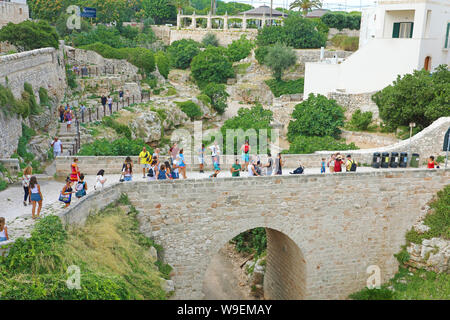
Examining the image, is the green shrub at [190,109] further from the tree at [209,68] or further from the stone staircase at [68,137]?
the stone staircase at [68,137]

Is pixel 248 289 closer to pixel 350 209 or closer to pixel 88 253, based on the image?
pixel 350 209

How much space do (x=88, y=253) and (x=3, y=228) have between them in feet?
5.59

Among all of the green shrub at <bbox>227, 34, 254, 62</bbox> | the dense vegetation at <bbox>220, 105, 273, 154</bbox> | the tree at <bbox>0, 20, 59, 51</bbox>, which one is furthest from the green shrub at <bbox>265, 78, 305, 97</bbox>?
the tree at <bbox>0, 20, 59, 51</bbox>

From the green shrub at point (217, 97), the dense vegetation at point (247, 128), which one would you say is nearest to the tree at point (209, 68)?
the green shrub at point (217, 97)

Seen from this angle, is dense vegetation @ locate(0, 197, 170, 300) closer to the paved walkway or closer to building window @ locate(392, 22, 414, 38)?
the paved walkway

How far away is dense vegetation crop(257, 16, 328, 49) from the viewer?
42.5 metres

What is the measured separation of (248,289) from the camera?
17094 millimetres

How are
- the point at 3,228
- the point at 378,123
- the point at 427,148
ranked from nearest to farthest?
1. the point at 3,228
2. the point at 427,148
3. the point at 378,123

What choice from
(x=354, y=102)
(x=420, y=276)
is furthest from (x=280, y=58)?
(x=420, y=276)

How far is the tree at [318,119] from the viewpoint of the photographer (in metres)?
24.3

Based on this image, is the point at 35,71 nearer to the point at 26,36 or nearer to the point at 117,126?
the point at 26,36

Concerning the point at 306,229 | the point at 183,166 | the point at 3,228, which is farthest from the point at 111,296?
the point at 306,229

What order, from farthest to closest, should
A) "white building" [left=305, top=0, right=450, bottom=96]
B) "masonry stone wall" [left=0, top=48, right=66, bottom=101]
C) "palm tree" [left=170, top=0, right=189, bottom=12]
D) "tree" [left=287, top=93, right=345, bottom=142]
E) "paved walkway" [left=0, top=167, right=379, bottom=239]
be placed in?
"palm tree" [left=170, top=0, right=189, bottom=12] → "white building" [left=305, top=0, right=450, bottom=96] → "tree" [left=287, top=93, right=345, bottom=142] → "masonry stone wall" [left=0, top=48, right=66, bottom=101] → "paved walkway" [left=0, top=167, right=379, bottom=239]

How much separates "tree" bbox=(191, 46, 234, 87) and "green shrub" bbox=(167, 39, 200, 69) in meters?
3.90
